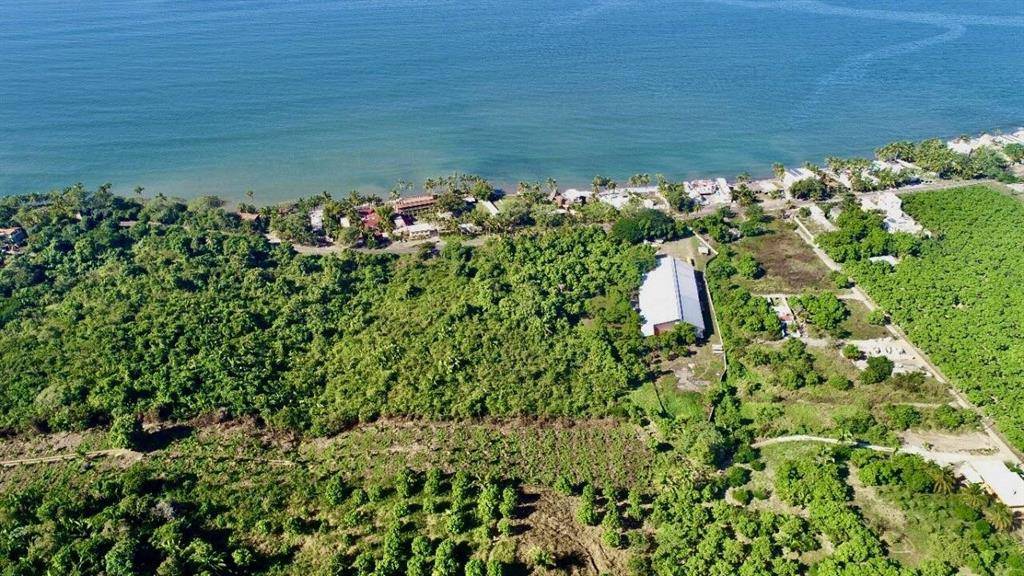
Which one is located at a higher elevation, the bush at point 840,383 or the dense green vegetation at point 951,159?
the dense green vegetation at point 951,159

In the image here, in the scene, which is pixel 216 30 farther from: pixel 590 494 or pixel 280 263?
pixel 590 494

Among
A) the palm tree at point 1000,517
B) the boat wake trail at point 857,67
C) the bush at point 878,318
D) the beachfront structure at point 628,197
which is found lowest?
the palm tree at point 1000,517

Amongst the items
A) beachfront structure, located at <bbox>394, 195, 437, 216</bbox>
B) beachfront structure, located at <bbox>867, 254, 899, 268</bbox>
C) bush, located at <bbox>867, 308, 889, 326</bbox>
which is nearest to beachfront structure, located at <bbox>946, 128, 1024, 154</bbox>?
beachfront structure, located at <bbox>867, 254, 899, 268</bbox>

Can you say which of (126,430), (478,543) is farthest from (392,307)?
(478,543)

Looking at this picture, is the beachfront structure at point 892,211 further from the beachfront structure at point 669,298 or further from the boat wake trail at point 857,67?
the boat wake trail at point 857,67

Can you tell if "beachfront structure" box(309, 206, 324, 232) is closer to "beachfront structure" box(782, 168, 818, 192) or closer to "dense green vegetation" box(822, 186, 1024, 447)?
"dense green vegetation" box(822, 186, 1024, 447)

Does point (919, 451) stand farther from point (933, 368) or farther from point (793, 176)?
point (793, 176)

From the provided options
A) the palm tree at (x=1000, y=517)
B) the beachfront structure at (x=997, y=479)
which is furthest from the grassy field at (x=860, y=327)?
the palm tree at (x=1000, y=517)
